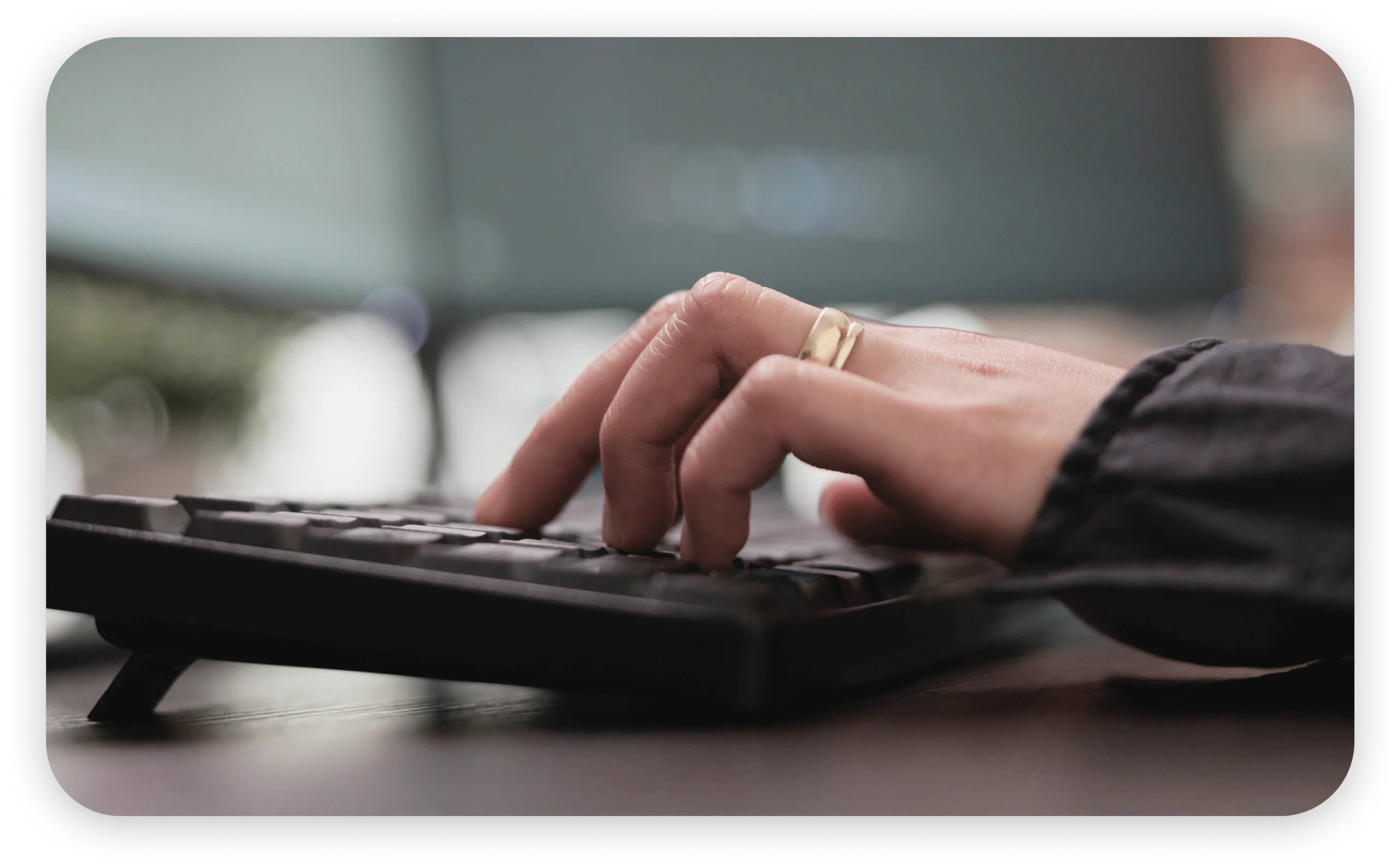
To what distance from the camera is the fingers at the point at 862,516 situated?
433 mm

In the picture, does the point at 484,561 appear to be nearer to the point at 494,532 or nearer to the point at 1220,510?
the point at 494,532

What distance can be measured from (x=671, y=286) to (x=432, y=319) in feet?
1.51

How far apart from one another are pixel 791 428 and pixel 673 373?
7cm

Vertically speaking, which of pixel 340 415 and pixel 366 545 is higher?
pixel 366 545

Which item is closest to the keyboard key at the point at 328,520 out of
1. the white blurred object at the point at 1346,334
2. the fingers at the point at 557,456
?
the fingers at the point at 557,456

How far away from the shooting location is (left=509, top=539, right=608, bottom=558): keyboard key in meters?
0.27

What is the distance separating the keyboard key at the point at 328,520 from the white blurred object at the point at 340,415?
92 cm

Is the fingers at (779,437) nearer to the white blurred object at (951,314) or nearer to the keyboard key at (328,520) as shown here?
the keyboard key at (328,520)

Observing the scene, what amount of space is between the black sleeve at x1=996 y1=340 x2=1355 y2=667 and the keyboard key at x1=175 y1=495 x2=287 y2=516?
0.25 m

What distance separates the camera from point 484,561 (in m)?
0.24

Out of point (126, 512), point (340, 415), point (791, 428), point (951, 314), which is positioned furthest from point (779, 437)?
point (951, 314)

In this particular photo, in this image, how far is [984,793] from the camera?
0.67 feet

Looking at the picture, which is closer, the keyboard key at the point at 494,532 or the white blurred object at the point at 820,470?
the keyboard key at the point at 494,532

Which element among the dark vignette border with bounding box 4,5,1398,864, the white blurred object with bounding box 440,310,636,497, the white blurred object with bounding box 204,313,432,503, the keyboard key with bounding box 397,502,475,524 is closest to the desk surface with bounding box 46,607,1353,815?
the dark vignette border with bounding box 4,5,1398,864
